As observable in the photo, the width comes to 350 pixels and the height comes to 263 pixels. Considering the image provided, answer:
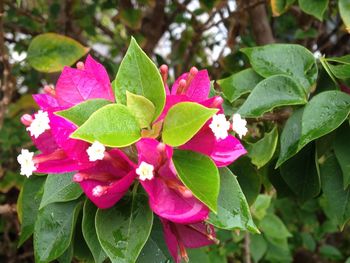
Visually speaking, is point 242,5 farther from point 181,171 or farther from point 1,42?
point 181,171

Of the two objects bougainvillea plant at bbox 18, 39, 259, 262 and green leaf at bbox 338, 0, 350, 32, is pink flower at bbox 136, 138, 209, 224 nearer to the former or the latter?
bougainvillea plant at bbox 18, 39, 259, 262

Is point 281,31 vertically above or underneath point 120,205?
underneath

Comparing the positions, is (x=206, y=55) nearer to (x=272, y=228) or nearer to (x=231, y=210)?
(x=272, y=228)

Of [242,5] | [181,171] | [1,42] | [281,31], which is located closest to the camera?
[181,171]

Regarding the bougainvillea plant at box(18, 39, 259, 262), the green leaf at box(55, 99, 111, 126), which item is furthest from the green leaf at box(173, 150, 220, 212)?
the green leaf at box(55, 99, 111, 126)

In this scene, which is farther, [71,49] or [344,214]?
[71,49]

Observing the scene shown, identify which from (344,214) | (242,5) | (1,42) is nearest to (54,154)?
(344,214)
